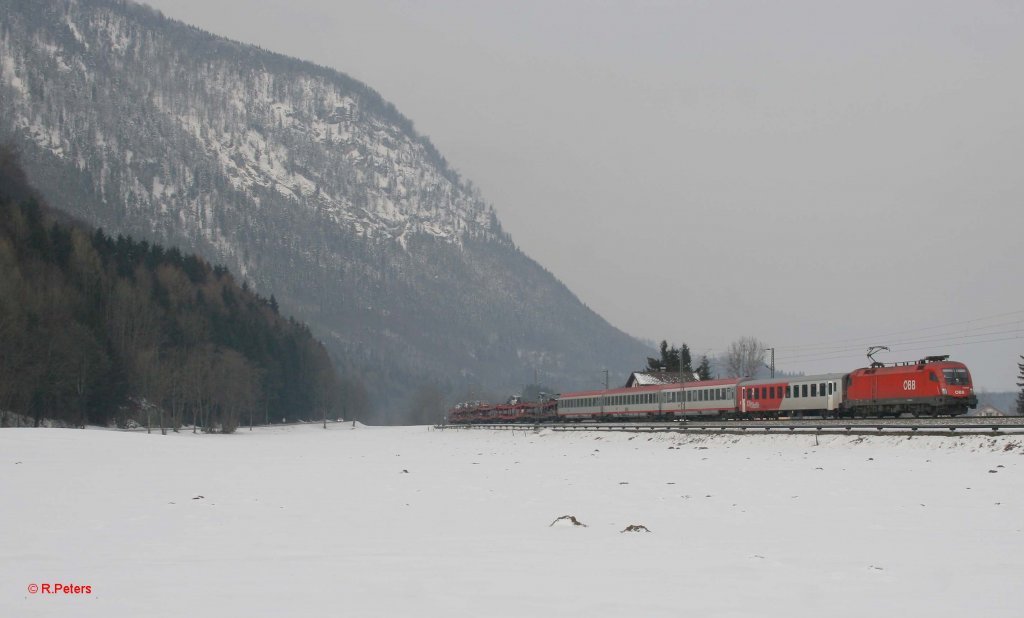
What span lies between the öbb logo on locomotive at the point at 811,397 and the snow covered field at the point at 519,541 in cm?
1666

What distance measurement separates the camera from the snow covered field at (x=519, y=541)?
34.3ft

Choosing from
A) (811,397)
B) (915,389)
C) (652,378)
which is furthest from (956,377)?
(652,378)

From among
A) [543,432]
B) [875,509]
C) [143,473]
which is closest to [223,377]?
[543,432]

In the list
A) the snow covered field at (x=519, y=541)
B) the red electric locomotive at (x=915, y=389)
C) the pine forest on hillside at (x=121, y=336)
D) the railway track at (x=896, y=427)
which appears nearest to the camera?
the snow covered field at (x=519, y=541)

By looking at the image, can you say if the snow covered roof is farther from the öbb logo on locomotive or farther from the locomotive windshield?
the locomotive windshield

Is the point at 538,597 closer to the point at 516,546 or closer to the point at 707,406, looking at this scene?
the point at 516,546

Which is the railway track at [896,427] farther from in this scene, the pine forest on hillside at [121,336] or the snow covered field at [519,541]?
the pine forest on hillside at [121,336]

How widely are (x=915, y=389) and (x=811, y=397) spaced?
843cm

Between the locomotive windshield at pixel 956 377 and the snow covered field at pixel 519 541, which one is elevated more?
the locomotive windshield at pixel 956 377

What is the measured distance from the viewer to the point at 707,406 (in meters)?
68.4

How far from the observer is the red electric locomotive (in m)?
46.0

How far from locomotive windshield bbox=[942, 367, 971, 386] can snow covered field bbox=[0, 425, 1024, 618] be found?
53.7ft

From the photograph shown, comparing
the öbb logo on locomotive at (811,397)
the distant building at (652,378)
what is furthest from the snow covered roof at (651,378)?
the öbb logo on locomotive at (811,397)

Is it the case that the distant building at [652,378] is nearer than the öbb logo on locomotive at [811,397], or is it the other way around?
the öbb logo on locomotive at [811,397]
